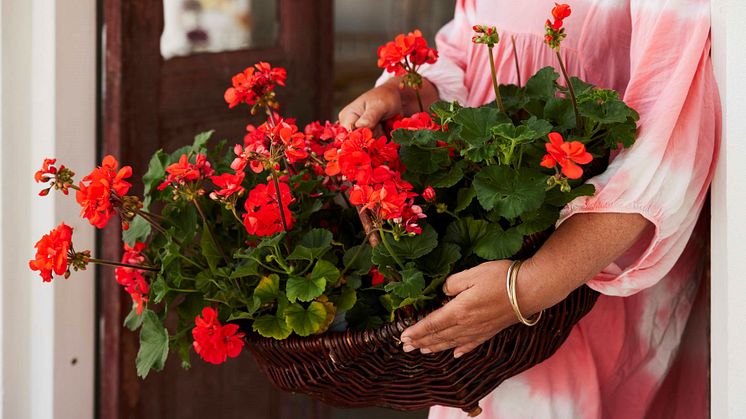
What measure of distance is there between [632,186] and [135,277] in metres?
0.72

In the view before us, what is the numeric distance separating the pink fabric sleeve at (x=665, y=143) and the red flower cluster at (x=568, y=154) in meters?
0.11

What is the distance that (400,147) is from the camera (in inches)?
46.7

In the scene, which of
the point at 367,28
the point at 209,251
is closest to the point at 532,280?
the point at 209,251

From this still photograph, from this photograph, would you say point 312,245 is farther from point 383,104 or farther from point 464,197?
point 383,104

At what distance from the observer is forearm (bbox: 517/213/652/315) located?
108 cm

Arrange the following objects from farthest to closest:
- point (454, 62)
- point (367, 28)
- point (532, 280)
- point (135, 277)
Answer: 1. point (367, 28)
2. point (454, 62)
3. point (135, 277)
4. point (532, 280)

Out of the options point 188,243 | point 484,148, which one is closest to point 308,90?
point 188,243

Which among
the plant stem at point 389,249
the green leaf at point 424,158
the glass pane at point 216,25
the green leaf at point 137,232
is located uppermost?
the glass pane at point 216,25

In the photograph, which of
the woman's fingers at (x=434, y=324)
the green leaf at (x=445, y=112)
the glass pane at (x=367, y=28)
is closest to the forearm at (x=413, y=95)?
the green leaf at (x=445, y=112)

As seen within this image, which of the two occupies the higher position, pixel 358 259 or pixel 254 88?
pixel 254 88

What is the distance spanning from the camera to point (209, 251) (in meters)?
1.21

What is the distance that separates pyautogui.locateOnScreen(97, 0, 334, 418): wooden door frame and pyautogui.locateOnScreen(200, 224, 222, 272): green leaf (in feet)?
2.78

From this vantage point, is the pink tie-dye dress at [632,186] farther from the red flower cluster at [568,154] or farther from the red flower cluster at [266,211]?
the red flower cluster at [266,211]

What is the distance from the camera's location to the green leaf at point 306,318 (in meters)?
1.11
